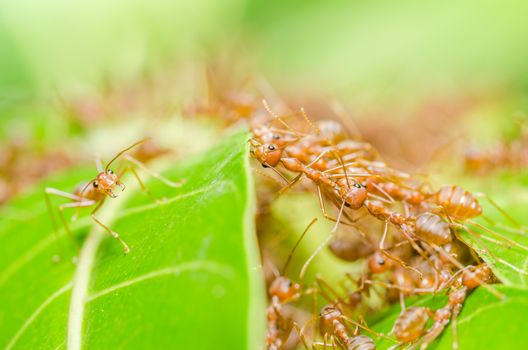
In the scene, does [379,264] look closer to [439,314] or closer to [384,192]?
[384,192]

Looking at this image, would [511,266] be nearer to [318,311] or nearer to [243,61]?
[318,311]

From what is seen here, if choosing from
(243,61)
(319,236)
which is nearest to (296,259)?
(319,236)

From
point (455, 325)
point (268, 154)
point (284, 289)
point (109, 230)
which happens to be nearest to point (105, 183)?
point (109, 230)

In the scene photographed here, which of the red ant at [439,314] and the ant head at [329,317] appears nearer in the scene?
the red ant at [439,314]

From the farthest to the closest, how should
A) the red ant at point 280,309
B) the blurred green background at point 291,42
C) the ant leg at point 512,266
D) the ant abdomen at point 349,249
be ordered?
the blurred green background at point 291,42 → the ant abdomen at point 349,249 → the red ant at point 280,309 → the ant leg at point 512,266

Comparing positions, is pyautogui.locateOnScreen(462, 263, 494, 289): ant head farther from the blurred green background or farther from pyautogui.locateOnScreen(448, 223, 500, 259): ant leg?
the blurred green background

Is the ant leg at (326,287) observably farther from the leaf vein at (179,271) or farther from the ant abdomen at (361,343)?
the leaf vein at (179,271)

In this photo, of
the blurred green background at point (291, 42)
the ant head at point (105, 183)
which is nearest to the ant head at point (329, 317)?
the ant head at point (105, 183)

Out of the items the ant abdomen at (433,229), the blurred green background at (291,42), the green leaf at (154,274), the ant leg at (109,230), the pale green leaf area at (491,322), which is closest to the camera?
the green leaf at (154,274)
